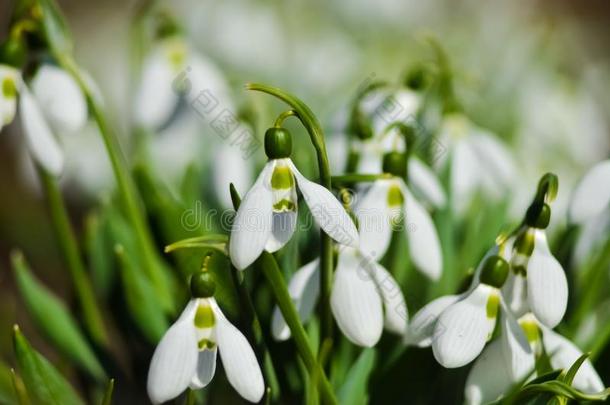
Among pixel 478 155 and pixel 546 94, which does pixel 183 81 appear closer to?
pixel 478 155

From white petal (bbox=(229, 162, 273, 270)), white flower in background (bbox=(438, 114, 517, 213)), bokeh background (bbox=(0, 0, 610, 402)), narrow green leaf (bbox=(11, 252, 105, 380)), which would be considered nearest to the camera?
white petal (bbox=(229, 162, 273, 270))

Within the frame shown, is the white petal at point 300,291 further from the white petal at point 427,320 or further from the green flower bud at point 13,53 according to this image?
the green flower bud at point 13,53

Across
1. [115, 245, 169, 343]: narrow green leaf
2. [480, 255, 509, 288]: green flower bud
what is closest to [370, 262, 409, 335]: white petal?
[480, 255, 509, 288]: green flower bud

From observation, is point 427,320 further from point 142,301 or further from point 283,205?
point 142,301

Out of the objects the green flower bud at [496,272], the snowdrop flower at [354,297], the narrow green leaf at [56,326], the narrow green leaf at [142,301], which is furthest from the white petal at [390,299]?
the narrow green leaf at [56,326]

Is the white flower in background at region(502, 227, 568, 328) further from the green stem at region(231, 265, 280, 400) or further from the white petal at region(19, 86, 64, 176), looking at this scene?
the white petal at region(19, 86, 64, 176)
